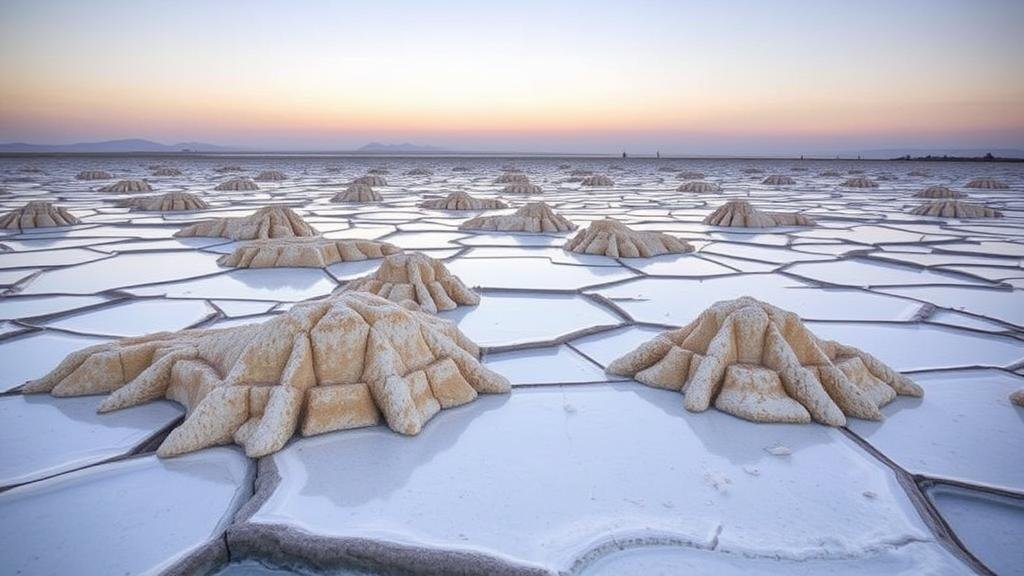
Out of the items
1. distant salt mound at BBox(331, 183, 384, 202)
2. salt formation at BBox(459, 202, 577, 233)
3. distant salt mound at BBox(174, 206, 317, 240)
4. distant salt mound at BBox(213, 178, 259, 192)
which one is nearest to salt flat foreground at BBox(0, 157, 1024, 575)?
distant salt mound at BBox(174, 206, 317, 240)

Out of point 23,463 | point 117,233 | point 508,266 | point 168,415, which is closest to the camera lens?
point 23,463

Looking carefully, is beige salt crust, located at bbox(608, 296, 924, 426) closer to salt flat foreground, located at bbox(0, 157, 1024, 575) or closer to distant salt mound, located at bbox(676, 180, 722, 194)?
salt flat foreground, located at bbox(0, 157, 1024, 575)

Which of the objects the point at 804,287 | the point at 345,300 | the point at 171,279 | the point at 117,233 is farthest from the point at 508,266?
the point at 117,233

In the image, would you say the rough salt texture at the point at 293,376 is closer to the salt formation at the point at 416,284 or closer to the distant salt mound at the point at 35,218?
the salt formation at the point at 416,284

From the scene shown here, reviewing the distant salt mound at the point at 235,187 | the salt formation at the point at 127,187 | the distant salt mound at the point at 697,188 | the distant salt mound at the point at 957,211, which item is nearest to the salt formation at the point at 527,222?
the distant salt mound at the point at 957,211

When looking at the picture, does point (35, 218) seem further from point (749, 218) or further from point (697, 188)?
point (697, 188)

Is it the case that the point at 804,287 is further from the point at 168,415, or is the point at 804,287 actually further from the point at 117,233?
the point at 117,233
